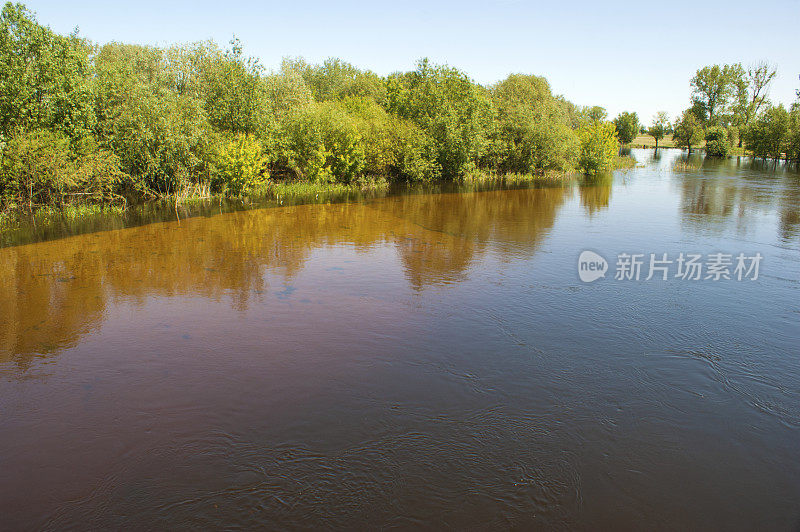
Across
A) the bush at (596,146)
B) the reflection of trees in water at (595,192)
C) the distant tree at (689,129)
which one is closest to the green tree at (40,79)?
the reflection of trees in water at (595,192)

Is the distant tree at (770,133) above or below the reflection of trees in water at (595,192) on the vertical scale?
above

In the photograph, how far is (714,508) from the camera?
5535 millimetres

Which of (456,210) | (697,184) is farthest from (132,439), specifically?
(697,184)

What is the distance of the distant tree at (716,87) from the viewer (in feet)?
308

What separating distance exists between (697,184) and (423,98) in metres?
23.4

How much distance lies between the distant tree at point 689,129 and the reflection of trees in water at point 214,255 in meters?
85.9

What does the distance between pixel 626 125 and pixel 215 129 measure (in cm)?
10759

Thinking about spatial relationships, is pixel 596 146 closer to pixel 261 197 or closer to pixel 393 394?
pixel 261 197

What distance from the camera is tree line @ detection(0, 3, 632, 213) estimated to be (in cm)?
2297

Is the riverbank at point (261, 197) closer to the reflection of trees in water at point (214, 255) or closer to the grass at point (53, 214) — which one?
the grass at point (53, 214)

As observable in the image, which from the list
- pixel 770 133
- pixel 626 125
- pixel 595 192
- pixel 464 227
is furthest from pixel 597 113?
pixel 464 227

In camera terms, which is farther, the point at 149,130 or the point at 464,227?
the point at 149,130

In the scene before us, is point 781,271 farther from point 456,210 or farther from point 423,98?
point 423,98

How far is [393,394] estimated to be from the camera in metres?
7.78
